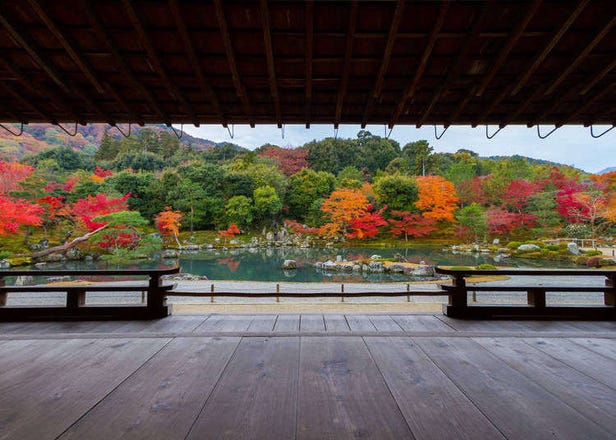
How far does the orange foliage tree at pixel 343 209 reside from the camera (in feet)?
55.2

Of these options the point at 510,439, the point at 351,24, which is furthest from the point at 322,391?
the point at 351,24

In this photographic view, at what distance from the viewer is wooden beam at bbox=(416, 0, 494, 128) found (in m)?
1.57

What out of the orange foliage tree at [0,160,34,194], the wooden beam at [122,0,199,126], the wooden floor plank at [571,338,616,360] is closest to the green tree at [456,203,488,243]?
the wooden floor plank at [571,338,616,360]

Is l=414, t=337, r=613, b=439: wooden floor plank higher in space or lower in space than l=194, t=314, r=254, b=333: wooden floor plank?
higher

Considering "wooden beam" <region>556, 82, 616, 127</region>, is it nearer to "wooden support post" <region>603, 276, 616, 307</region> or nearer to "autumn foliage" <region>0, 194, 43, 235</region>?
"wooden support post" <region>603, 276, 616, 307</region>

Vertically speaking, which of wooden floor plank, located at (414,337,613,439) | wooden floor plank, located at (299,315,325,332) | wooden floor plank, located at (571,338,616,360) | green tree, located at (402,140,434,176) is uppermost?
green tree, located at (402,140,434,176)

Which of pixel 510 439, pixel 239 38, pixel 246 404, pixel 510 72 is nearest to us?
pixel 510 439

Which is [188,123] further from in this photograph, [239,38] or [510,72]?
[510,72]

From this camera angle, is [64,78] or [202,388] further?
[64,78]

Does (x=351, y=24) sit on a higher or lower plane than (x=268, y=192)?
lower

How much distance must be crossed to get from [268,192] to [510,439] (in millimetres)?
17536

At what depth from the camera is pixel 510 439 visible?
1.20m

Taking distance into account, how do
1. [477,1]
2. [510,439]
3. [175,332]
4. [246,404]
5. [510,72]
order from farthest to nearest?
[175,332]
[510,72]
[477,1]
[246,404]
[510,439]

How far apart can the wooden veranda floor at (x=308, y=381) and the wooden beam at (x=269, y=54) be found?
1.80 meters
